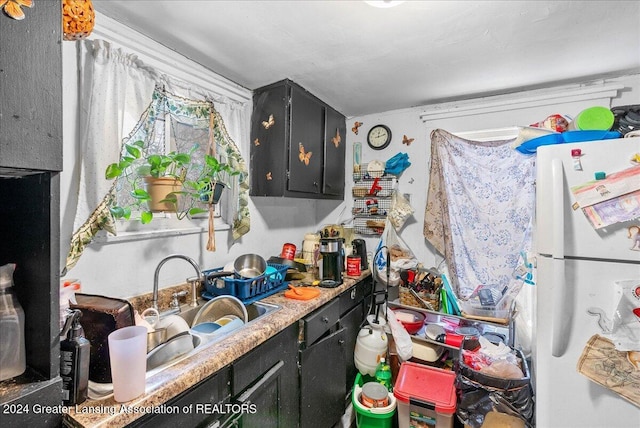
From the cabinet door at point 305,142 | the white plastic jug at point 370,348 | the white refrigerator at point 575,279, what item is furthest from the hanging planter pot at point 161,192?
the white refrigerator at point 575,279

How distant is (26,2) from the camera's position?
0.61m

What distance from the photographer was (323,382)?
1.66 metres

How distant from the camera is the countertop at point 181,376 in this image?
0.71 meters

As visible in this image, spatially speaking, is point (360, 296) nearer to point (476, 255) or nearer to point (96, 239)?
point (476, 255)

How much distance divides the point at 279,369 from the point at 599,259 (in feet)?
4.66

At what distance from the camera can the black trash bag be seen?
143 cm

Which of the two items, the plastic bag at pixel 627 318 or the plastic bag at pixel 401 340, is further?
the plastic bag at pixel 401 340

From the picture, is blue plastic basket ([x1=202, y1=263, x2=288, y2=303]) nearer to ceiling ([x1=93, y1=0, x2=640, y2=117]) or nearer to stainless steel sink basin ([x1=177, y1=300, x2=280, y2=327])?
stainless steel sink basin ([x1=177, y1=300, x2=280, y2=327])

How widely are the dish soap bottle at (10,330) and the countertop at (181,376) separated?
163 millimetres

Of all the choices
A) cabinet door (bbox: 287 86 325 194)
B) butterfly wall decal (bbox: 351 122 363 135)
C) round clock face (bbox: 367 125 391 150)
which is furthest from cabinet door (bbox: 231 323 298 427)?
butterfly wall decal (bbox: 351 122 363 135)

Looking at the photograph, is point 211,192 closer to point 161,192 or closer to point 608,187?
point 161,192

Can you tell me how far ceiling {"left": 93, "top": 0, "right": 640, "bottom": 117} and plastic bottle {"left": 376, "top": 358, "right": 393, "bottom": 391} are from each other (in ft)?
6.33

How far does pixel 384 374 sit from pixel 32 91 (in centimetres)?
213

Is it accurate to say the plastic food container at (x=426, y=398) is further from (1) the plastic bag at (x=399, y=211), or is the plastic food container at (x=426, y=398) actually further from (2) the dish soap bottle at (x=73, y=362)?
(2) the dish soap bottle at (x=73, y=362)
